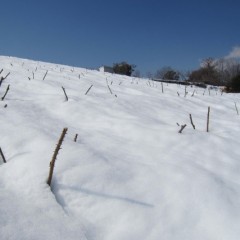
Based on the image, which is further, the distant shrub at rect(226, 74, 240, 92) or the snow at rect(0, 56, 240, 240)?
the distant shrub at rect(226, 74, 240, 92)

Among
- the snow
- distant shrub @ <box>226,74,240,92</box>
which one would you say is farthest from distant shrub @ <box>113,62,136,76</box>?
the snow

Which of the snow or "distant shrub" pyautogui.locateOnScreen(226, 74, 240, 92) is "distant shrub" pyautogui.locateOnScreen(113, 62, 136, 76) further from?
the snow

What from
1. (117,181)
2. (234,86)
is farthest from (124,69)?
(117,181)

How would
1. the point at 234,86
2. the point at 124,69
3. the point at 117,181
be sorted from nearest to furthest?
the point at 117,181
the point at 234,86
the point at 124,69

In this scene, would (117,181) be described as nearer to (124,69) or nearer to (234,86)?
(234,86)

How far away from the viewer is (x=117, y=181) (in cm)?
136

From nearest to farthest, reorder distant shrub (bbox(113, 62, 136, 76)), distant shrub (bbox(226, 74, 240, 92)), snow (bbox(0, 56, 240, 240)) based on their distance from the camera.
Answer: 1. snow (bbox(0, 56, 240, 240))
2. distant shrub (bbox(226, 74, 240, 92))
3. distant shrub (bbox(113, 62, 136, 76))

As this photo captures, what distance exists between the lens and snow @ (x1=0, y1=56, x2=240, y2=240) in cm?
113

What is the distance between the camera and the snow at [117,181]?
1.13m

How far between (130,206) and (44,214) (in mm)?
315

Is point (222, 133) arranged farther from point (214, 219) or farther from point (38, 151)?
point (38, 151)

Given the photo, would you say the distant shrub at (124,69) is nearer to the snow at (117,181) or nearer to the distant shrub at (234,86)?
the distant shrub at (234,86)

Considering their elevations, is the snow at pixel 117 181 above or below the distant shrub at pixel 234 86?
above

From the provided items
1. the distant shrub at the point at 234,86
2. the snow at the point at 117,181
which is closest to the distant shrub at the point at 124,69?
the distant shrub at the point at 234,86
